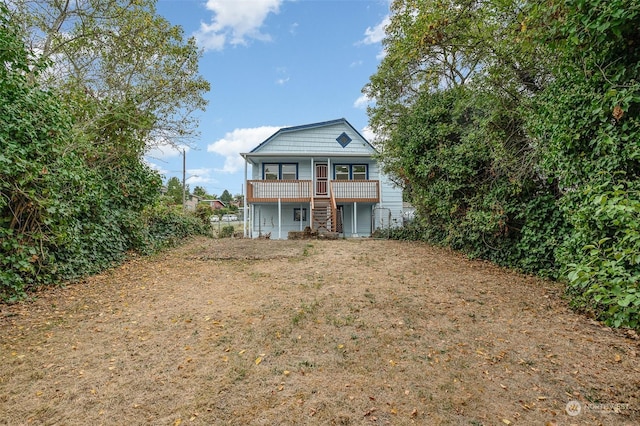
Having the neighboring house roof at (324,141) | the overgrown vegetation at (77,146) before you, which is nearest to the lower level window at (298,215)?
the neighboring house roof at (324,141)

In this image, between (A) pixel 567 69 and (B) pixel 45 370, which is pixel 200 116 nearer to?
(B) pixel 45 370

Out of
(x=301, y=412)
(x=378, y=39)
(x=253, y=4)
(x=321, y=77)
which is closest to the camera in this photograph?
(x=301, y=412)

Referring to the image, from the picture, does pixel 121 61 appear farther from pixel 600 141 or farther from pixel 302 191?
pixel 600 141

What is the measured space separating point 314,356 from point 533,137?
18.1ft

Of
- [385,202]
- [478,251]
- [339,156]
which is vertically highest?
[339,156]

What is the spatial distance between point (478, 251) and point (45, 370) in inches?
319

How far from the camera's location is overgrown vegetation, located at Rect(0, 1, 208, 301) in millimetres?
4573

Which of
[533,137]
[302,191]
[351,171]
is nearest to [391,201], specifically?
[351,171]

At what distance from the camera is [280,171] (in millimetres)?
16234

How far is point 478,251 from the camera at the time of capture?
24.7ft

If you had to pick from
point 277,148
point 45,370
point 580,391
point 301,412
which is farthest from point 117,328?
point 277,148
